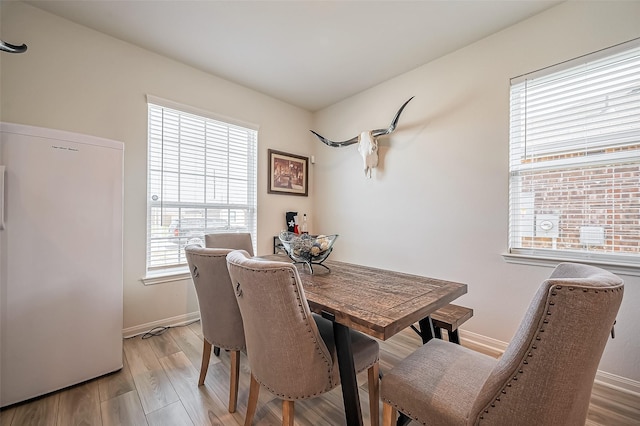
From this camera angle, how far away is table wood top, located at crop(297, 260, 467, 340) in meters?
0.99

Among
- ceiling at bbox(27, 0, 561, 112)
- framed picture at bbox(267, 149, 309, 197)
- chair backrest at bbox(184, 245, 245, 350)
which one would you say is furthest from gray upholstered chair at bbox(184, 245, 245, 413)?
framed picture at bbox(267, 149, 309, 197)

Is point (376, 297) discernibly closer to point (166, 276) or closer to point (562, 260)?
point (562, 260)

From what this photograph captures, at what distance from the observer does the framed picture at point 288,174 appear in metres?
3.39

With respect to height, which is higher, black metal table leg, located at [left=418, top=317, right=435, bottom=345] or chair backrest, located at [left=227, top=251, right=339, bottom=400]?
chair backrest, located at [left=227, top=251, right=339, bottom=400]

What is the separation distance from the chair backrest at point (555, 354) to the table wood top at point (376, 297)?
35 centimetres

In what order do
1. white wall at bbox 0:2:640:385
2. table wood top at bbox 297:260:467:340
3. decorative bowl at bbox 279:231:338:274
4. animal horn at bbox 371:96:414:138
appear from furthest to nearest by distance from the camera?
animal horn at bbox 371:96:414:138 < white wall at bbox 0:2:640:385 < decorative bowl at bbox 279:231:338:274 < table wood top at bbox 297:260:467:340

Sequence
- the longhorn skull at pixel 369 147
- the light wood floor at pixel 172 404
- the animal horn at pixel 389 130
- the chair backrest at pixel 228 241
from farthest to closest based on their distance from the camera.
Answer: the longhorn skull at pixel 369 147 → the animal horn at pixel 389 130 → the chair backrest at pixel 228 241 → the light wood floor at pixel 172 404

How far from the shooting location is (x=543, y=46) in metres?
1.94

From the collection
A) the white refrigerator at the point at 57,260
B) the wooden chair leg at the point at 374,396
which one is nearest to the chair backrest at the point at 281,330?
the wooden chair leg at the point at 374,396

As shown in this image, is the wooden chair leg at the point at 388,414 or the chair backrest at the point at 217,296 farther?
the chair backrest at the point at 217,296

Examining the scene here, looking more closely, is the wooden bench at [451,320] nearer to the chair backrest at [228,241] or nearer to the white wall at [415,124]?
the white wall at [415,124]

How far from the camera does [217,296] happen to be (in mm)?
1471

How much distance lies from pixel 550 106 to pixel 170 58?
343 centimetres

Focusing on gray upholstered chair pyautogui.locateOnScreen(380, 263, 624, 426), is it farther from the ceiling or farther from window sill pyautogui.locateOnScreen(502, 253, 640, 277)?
the ceiling
